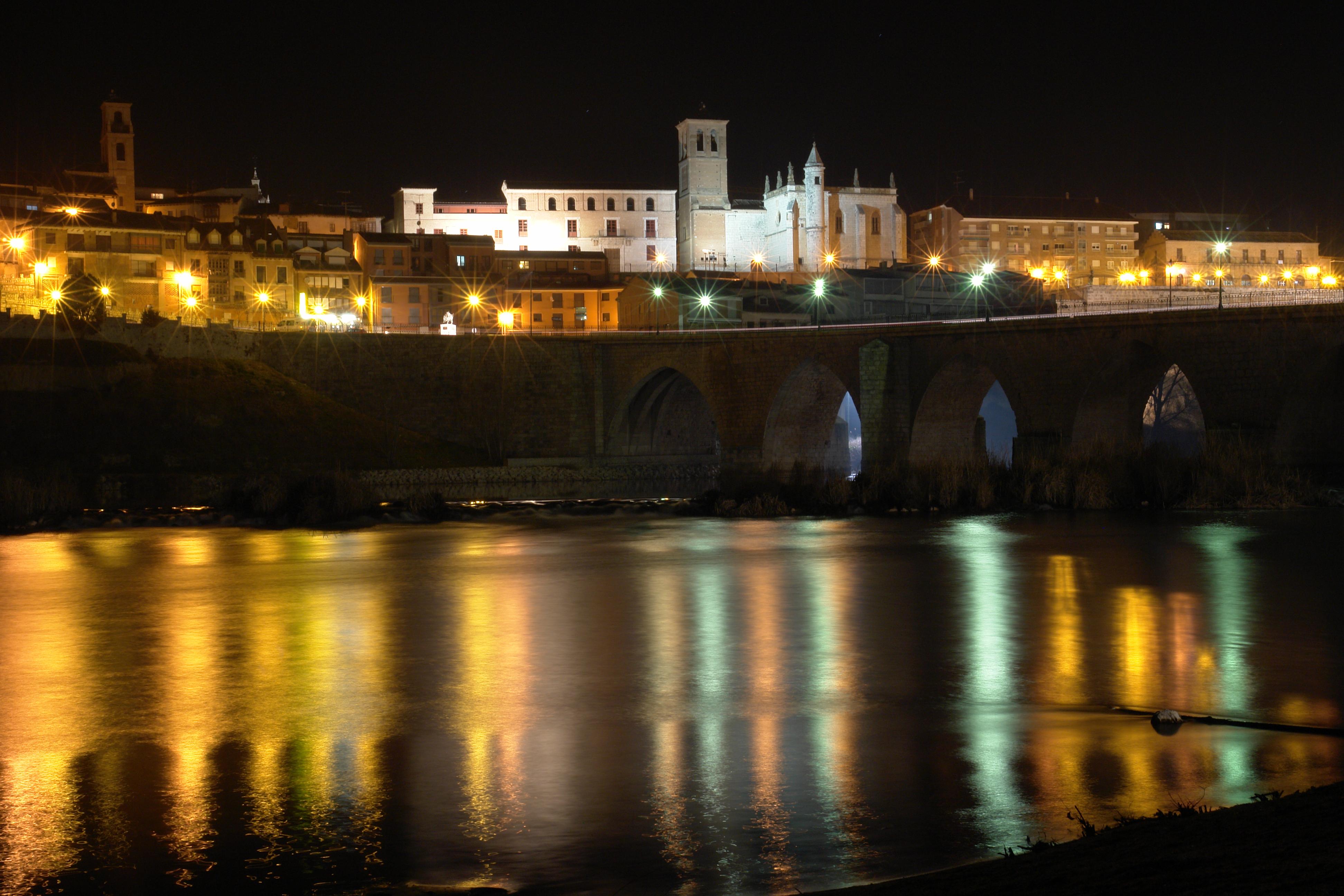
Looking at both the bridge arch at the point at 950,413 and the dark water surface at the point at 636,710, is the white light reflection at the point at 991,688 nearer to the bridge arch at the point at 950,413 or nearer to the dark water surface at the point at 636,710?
the dark water surface at the point at 636,710

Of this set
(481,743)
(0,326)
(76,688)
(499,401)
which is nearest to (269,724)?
(481,743)

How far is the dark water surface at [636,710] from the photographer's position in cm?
→ 793

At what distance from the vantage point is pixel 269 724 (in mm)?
11648

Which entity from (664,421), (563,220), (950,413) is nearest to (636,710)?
(950,413)

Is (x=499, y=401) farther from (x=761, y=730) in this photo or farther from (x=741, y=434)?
(x=761, y=730)

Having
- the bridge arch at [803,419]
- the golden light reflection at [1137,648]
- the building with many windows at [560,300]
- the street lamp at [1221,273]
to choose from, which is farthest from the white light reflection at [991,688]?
the building with many windows at [560,300]

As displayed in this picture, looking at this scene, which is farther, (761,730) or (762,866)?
(761,730)

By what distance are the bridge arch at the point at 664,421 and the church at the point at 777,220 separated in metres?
28.3

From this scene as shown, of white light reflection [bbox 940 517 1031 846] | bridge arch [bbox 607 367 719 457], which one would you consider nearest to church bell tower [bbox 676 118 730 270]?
bridge arch [bbox 607 367 719 457]

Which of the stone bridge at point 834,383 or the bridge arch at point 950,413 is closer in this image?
the stone bridge at point 834,383

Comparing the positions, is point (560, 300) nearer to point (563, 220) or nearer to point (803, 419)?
point (563, 220)

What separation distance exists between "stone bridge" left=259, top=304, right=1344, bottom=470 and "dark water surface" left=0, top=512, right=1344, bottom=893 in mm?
7383

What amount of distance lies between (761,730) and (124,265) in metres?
55.8

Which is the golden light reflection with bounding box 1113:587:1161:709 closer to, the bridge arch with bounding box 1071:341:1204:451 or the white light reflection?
the white light reflection
